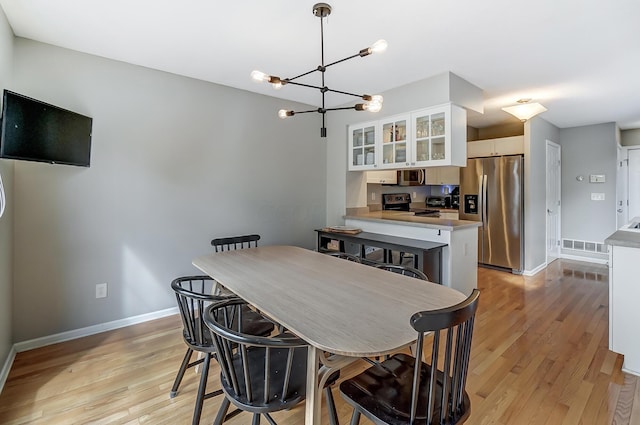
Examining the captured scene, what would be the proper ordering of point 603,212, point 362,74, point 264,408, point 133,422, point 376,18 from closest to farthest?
point 264,408, point 133,422, point 376,18, point 362,74, point 603,212

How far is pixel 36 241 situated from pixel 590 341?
4628 mm

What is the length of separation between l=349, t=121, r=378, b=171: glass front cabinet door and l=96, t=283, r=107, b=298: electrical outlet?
117 inches

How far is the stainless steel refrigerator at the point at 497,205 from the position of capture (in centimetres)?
464

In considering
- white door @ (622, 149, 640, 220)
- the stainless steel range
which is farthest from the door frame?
the stainless steel range

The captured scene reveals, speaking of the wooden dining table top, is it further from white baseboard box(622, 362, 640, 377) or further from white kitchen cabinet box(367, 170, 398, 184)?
white kitchen cabinet box(367, 170, 398, 184)

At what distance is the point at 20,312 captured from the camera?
2.49m

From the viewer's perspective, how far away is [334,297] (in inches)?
63.2

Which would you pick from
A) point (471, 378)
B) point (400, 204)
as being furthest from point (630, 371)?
point (400, 204)

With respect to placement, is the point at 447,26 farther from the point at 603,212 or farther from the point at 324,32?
the point at 603,212

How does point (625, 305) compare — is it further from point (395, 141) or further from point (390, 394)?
point (395, 141)

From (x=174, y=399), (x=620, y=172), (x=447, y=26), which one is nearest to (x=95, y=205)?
(x=174, y=399)

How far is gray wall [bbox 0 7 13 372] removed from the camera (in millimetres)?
2102

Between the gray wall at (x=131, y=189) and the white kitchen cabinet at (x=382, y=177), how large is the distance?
62.2 inches

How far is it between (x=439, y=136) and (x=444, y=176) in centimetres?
251
